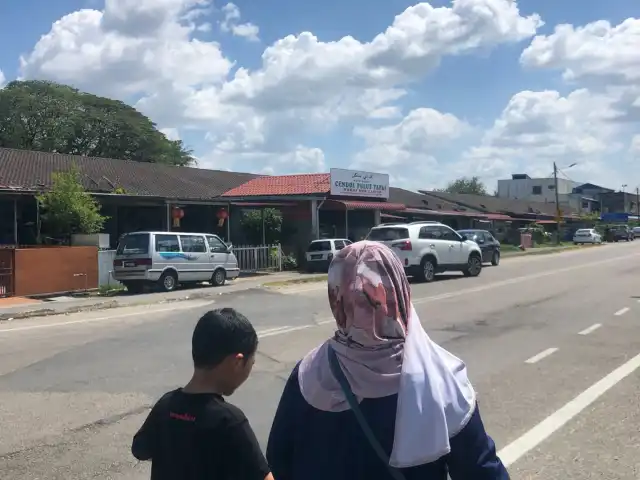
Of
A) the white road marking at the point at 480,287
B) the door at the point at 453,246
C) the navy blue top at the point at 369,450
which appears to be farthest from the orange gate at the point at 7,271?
the navy blue top at the point at 369,450

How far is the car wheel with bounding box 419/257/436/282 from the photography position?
22.2 meters

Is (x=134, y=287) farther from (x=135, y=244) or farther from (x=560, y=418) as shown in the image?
(x=560, y=418)

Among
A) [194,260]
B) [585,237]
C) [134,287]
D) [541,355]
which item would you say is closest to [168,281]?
[134,287]

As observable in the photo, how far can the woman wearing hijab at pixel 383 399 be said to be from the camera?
2.09 meters

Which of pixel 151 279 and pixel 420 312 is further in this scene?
pixel 151 279

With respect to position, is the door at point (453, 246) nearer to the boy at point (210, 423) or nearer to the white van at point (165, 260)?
the white van at point (165, 260)

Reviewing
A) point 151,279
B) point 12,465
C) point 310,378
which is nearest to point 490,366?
point 12,465

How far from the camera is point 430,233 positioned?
75.0ft

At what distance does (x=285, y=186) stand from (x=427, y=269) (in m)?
14.7

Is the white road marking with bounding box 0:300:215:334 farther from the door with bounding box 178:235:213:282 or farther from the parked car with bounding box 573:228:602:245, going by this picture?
the parked car with bounding box 573:228:602:245

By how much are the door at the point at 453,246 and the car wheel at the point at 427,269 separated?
87 centimetres

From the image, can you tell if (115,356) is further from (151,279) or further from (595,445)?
(151,279)

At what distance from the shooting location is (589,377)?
817cm

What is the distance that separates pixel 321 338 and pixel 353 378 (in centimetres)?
903
